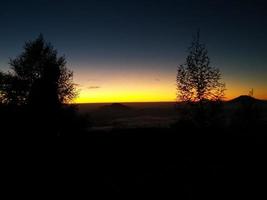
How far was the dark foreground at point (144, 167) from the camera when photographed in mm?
Result: 13750

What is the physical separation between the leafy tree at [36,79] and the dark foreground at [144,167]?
5.06 m

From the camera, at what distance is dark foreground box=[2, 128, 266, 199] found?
13750mm

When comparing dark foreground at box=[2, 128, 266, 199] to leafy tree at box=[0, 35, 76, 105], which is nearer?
dark foreground at box=[2, 128, 266, 199]

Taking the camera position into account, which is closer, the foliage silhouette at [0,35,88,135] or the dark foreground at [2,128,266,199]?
the dark foreground at [2,128,266,199]

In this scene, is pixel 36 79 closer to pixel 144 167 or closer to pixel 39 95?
pixel 39 95

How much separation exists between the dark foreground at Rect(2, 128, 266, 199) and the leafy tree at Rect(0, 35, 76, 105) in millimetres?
5064

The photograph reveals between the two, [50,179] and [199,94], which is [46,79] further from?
[199,94]

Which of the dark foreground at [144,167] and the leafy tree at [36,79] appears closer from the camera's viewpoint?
the dark foreground at [144,167]

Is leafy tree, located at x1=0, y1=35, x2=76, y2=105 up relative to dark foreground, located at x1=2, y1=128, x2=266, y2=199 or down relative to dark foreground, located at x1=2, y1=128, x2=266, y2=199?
up

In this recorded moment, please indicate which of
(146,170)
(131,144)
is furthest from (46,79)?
(146,170)

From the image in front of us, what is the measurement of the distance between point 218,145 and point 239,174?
8.05 meters

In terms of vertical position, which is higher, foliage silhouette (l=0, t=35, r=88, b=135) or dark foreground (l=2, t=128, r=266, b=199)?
foliage silhouette (l=0, t=35, r=88, b=135)

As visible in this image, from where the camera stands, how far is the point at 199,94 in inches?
1124

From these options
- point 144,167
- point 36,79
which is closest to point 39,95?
point 36,79
